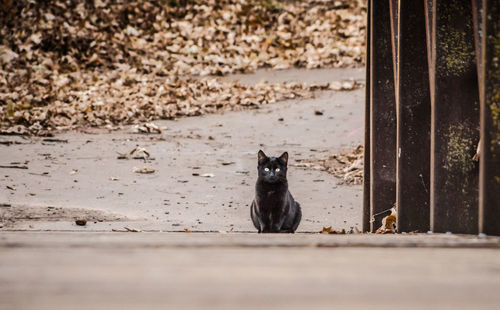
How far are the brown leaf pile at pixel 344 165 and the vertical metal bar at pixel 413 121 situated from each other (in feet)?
10.5

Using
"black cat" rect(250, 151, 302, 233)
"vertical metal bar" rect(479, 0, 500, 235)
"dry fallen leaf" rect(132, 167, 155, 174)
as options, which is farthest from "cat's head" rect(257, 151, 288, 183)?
"vertical metal bar" rect(479, 0, 500, 235)

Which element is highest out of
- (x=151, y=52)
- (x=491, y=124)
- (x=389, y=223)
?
(x=151, y=52)

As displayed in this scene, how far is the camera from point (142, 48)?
43.1 ft

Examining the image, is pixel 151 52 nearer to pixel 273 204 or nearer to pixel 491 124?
pixel 273 204

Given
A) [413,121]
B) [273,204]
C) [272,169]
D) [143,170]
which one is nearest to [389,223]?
[413,121]

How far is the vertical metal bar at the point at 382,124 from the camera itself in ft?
14.9

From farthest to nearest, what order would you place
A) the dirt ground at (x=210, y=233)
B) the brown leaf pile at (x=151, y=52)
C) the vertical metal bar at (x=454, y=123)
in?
the brown leaf pile at (x=151, y=52), the vertical metal bar at (x=454, y=123), the dirt ground at (x=210, y=233)

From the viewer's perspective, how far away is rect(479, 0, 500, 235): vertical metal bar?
239 cm

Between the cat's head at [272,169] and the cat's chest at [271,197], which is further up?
the cat's head at [272,169]

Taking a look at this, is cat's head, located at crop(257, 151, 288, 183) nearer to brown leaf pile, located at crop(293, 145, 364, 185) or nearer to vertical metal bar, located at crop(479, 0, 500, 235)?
brown leaf pile, located at crop(293, 145, 364, 185)

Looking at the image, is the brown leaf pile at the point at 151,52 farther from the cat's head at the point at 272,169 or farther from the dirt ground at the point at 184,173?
the cat's head at the point at 272,169

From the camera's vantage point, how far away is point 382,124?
4.57 meters

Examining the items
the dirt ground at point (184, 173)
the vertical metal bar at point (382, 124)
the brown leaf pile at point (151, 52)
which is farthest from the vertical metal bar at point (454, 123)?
the brown leaf pile at point (151, 52)

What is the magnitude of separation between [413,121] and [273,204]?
203 cm
